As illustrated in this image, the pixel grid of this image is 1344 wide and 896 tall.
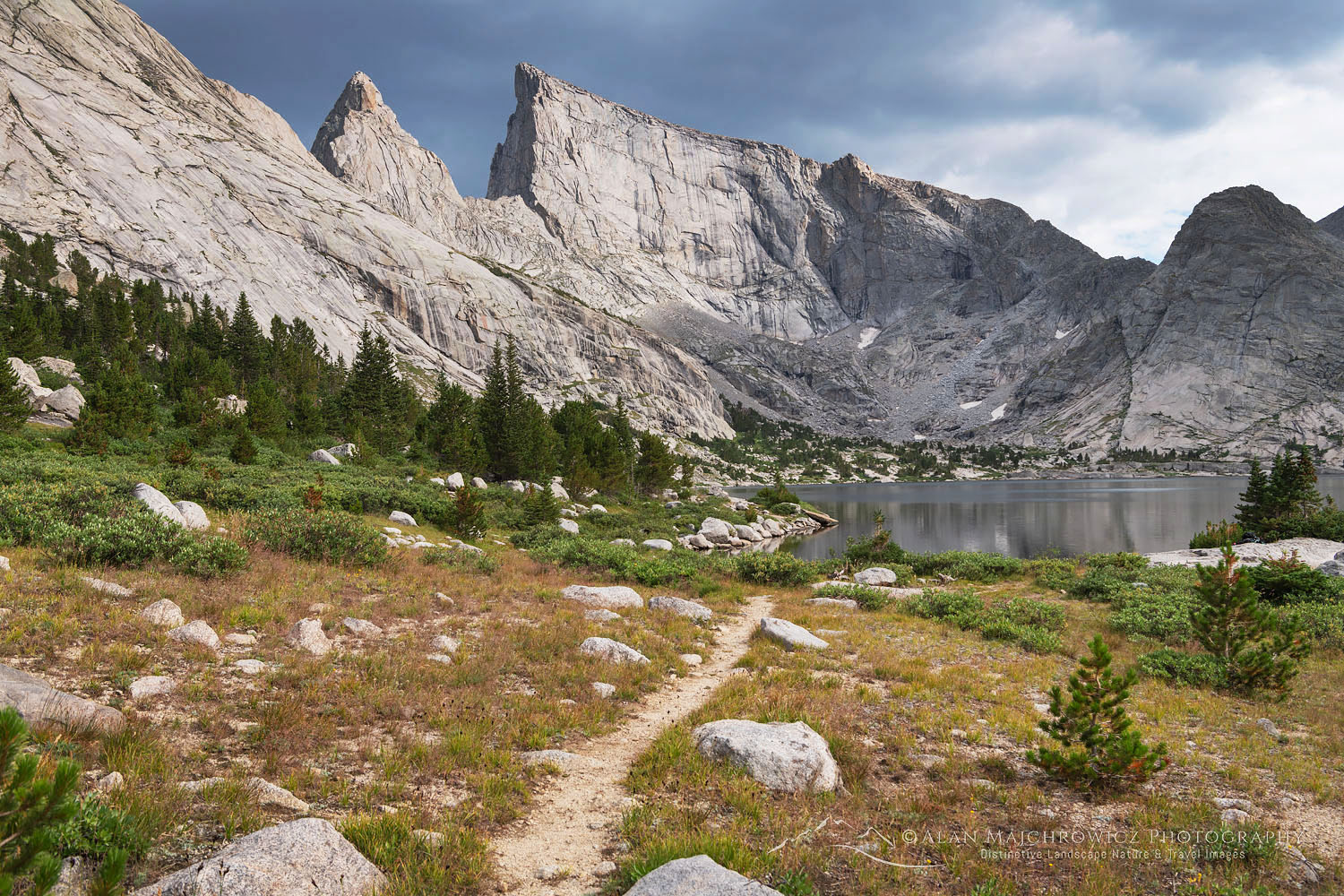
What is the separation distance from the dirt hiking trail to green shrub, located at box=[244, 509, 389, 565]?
11.5m

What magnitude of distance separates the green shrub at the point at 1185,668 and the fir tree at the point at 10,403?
164ft

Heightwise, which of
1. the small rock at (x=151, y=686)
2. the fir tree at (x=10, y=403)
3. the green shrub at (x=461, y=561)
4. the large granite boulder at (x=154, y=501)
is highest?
the fir tree at (x=10, y=403)

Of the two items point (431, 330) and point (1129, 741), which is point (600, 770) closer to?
point (1129, 741)

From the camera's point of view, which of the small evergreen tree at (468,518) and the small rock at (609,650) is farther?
the small evergreen tree at (468,518)

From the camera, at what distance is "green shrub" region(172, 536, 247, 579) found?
1293 centimetres

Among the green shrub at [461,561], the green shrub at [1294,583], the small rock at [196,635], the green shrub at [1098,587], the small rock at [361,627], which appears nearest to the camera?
the small rock at [196,635]

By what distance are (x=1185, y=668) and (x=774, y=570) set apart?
15722 millimetres

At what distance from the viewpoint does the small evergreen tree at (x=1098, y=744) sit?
7691 millimetres

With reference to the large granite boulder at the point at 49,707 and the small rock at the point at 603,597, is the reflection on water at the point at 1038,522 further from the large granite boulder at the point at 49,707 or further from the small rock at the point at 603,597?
the large granite boulder at the point at 49,707

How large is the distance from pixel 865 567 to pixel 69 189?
550ft

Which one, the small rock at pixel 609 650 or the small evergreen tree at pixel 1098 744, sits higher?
the small evergreen tree at pixel 1098 744

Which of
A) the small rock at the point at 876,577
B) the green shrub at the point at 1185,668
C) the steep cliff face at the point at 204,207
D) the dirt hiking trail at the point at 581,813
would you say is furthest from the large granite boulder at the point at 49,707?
the steep cliff face at the point at 204,207

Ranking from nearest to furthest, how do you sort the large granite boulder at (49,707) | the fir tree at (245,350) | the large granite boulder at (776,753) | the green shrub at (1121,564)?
1. the large granite boulder at (49,707)
2. the large granite boulder at (776,753)
3. the green shrub at (1121,564)
4. the fir tree at (245,350)

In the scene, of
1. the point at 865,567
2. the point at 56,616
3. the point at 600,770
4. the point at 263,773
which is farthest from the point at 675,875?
the point at 865,567
